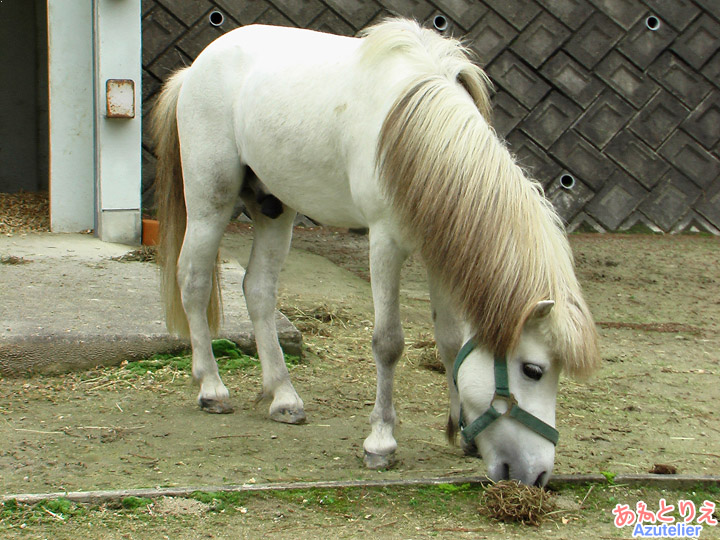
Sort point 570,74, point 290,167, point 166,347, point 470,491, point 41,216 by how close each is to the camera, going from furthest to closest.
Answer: point 570,74
point 41,216
point 166,347
point 290,167
point 470,491

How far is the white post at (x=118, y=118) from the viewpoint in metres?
5.35

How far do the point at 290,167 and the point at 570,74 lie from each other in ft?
15.7

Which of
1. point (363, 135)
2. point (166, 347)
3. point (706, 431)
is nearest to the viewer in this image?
point (363, 135)

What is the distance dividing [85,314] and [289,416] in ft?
3.98

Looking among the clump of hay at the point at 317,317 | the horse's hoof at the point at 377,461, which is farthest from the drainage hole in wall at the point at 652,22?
the horse's hoof at the point at 377,461

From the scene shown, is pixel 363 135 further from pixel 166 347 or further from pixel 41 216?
pixel 41 216

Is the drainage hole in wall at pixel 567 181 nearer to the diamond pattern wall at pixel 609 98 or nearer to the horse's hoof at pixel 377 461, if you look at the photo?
the diamond pattern wall at pixel 609 98

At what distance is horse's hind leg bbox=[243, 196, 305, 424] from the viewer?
325 cm

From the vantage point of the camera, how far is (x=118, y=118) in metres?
5.40

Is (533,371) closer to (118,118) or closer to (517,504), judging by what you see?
(517,504)

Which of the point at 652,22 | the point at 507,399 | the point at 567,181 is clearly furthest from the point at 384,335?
the point at 652,22

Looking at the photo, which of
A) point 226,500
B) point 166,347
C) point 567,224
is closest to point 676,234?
point 567,224

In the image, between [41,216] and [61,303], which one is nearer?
[61,303]

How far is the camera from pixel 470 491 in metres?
2.45
